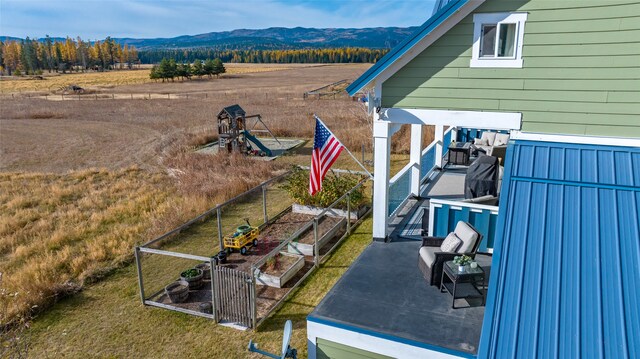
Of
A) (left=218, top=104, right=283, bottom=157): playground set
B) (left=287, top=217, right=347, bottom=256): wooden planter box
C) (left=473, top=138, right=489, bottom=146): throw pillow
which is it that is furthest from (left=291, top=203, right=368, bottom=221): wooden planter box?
(left=218, top=104, right=283, bottom=157): playground set

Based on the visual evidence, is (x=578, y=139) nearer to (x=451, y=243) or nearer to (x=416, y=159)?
(x=451, y=243)

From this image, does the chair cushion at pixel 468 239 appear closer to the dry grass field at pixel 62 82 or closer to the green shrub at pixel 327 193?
the green shrub at pixel 327 193

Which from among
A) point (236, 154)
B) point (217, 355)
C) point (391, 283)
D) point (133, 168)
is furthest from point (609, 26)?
point (133, 168)

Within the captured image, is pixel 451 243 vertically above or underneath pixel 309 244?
above

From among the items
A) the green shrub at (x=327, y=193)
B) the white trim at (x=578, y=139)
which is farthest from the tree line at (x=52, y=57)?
the white trim at (x=578, y=139)

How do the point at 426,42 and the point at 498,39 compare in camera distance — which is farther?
the point at 426,42

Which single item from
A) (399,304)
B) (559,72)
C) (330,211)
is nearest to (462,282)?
(399,304)

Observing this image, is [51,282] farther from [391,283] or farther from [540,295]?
[540,295]
